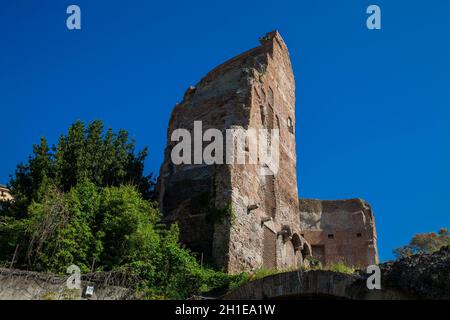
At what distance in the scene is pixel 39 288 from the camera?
10.2 m

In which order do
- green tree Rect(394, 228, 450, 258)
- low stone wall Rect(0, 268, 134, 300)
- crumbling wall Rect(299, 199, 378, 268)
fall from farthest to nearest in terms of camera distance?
green tree Rect(394, 228, 450, 258) → crumbling wall Rect(299, 199, 378, 268) → low stone wall Rect(0, 268, 134, 300)

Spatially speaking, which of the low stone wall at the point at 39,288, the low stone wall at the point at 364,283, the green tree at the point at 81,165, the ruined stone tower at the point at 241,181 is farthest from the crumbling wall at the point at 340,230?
the low stone wall at the point at 39,288

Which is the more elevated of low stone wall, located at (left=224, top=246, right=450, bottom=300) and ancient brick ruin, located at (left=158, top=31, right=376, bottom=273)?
ancient brick ruin, located at (left=158, top=31, right=376, bottom=273)

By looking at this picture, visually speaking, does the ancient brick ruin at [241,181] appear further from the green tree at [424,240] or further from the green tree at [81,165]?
the green tree at [424,240]

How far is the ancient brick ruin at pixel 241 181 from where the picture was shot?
15.0 meters

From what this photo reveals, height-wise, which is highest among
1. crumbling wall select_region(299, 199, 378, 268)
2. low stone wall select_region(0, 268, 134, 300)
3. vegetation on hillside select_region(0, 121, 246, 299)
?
crumbling wall select_region(299, 199, 378, 268)

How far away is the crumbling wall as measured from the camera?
2411 cm

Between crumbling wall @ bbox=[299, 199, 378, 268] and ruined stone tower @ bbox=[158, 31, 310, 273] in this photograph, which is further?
crumbling wall @ bbox=[299, 199, 378, 268]

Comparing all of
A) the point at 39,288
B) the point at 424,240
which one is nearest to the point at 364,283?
the point at 39,288

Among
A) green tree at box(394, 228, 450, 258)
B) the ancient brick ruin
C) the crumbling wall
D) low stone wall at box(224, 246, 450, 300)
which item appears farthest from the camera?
green tree at box(394, 228, 450, 258)

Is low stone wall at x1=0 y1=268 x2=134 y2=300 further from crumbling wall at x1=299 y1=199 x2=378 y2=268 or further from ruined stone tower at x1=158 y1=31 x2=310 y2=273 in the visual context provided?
crumbling wall at x1=299 y1=199 x2=378 y2=268

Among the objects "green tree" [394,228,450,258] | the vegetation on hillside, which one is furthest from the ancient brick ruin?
"green tree" [394,228,450,258]
